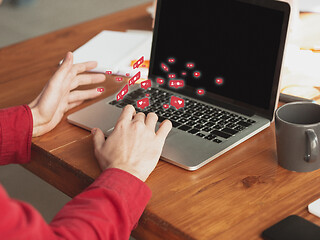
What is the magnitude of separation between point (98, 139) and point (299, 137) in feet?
1.35

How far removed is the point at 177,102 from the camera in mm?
1188

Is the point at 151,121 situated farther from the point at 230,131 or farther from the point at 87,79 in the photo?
the point at 87,79

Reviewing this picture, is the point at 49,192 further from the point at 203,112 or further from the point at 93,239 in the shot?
the point at 93,239

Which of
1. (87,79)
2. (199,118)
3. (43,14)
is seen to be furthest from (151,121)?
(43,14)

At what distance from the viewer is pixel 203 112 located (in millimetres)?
1133

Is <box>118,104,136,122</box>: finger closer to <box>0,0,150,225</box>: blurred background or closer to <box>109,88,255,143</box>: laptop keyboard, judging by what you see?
<box>109,88,255,143</box>: laptop keyboard

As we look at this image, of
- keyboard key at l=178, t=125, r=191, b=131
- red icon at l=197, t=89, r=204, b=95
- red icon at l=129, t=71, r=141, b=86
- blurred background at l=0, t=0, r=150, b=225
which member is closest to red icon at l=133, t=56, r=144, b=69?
red icon at l=129, t=71, r=141, b=86

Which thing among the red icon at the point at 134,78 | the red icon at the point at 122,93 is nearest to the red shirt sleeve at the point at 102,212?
the red icon at the point at 122,93

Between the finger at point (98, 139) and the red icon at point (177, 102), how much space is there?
22cm

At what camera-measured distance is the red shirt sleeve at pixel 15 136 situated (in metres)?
1.09

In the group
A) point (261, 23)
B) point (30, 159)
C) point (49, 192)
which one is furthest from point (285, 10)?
point (49, 192)

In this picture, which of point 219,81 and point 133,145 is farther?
point 219,81

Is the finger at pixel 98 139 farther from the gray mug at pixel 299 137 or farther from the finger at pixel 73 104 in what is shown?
the gray mug at pixel 299 137

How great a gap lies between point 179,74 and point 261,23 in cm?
27
